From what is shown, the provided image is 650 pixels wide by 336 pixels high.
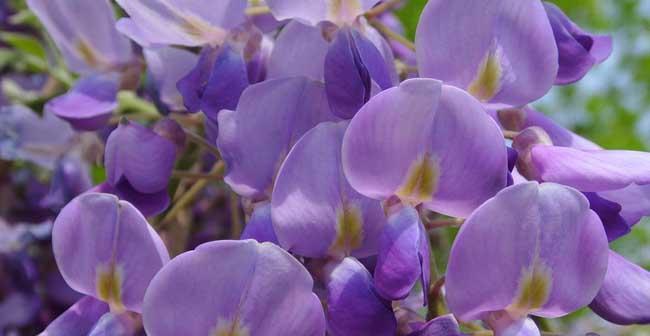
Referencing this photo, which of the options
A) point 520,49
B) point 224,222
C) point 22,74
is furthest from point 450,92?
point 22,74

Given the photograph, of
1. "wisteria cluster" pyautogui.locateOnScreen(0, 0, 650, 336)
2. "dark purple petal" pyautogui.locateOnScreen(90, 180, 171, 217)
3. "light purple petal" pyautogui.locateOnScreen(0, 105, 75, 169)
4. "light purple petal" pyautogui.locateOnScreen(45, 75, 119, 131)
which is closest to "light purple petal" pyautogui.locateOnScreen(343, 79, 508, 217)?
"wisteria cluster" pyautogui.locateOnScreen(0, 0, 650, 336)

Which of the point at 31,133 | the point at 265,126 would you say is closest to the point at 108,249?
the point at 265,126

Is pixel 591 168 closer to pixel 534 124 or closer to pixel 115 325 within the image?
pixel 534 124

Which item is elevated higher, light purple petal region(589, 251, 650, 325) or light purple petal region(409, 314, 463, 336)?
light purple petal region(409, 314, 463, 336)

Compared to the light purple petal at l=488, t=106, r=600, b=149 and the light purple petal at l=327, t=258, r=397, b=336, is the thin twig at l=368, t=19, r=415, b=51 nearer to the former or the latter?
the light purple petal at l=488, t=106, r=600, b=149

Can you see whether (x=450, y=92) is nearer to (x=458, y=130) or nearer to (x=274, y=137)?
(x=458, y=130)

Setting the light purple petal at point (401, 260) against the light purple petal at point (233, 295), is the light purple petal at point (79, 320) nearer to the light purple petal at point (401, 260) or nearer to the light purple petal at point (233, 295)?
the light purple petal at point (233, 295)

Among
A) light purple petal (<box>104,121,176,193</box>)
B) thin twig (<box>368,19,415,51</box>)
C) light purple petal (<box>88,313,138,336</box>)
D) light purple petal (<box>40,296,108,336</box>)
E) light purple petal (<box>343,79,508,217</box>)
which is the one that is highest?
light purple petal (<box>343,79,508,217</box>)
